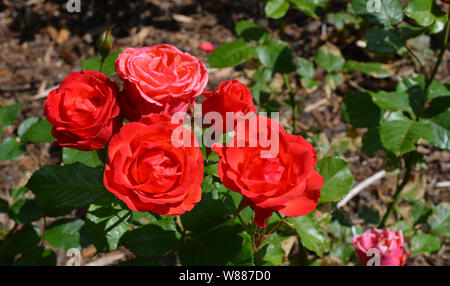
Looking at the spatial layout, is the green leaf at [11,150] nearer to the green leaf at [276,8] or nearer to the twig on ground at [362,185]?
the green leaf at [276,8]

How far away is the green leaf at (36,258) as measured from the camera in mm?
1510

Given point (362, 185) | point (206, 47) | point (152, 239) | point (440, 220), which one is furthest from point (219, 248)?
point (206, 47)

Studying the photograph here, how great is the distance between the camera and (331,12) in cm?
297

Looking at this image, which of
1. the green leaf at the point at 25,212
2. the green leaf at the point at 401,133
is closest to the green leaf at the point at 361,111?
the green leaf at the point at 401,133

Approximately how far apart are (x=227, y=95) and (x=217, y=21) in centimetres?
235

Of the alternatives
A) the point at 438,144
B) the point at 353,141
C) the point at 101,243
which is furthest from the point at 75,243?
the point at 353,141

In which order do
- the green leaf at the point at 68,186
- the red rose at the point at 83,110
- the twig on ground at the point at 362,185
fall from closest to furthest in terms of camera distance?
the red rose at the point at 83,110
the green leaf at the point at 68,186
the twig on ground at the point at 362,185

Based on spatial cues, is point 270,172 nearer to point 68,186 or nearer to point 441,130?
point 68,186

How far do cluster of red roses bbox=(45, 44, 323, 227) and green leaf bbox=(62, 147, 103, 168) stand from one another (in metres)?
0.38

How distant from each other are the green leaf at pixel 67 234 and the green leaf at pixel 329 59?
4.35 feet

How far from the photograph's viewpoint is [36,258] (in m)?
1.53

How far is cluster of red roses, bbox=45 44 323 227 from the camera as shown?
856 millimetres
